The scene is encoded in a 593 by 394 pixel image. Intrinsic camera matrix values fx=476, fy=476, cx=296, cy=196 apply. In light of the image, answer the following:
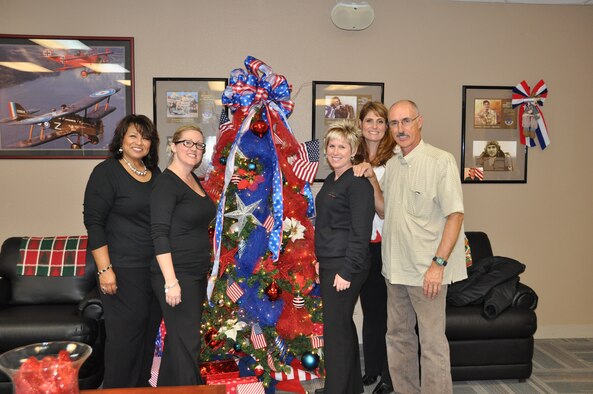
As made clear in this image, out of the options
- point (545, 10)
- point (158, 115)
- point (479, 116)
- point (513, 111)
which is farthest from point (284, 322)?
point (545, 10)

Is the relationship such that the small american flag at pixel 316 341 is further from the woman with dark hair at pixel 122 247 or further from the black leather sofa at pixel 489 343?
the woman with dark hair at pixel 122 247

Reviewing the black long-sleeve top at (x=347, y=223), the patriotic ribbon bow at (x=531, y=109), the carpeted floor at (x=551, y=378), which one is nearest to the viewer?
the black long-sleeve top at (x=347, y=223)

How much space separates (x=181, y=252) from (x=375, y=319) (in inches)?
56.7

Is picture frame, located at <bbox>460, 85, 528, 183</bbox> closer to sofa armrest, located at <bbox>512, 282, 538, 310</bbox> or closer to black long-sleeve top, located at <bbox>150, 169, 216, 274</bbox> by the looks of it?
sofa armrest, located at <bbox>512, 282, 538, 310</bbox>

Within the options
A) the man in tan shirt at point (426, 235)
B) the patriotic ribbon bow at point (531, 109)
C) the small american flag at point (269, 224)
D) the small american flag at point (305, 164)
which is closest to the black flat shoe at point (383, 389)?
the man in tan shirt at point (426, 235)

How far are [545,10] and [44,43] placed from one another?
13.4ft

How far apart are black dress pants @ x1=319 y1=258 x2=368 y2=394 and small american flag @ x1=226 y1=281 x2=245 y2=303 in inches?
26.1

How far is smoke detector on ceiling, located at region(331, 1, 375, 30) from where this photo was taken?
3639 mm

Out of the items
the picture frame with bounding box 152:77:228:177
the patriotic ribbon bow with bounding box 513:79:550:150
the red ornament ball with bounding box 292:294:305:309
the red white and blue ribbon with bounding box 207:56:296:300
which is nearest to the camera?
the red white and blue ribbon with bounding box 207:56:296:300

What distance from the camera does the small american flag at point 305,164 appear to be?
2.94 meters

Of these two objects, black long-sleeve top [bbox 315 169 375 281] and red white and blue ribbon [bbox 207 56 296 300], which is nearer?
black long-sleeve top [bbox 315 169 375 281]

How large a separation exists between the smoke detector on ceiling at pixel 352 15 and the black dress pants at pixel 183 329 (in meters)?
2.44

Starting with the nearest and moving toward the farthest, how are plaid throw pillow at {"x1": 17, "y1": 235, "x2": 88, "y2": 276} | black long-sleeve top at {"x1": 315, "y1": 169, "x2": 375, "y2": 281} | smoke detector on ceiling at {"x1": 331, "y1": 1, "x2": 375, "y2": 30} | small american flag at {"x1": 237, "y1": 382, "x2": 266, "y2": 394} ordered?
1. black long-sleeve top at {"x1": 315, "y1": 169, "x2": 375, "y2": 281}
2. small american flag at {"x1": 237, "y1": 382, "x2": 266, "y2": 394}
3. plaid throw pillow at {"x1": 17, "y1": 235, "x2": 88, "y2": 276}
4. smoke detector on ceiling at {"x1": 331, "y1": 1, "x2": 375, "y2": 30}

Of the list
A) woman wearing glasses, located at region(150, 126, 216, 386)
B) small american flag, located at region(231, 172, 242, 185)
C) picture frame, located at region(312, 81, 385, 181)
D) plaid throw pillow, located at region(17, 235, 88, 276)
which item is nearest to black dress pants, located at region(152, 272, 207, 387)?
woman wearing glasses, located at region(150, 126, 216, 386)
